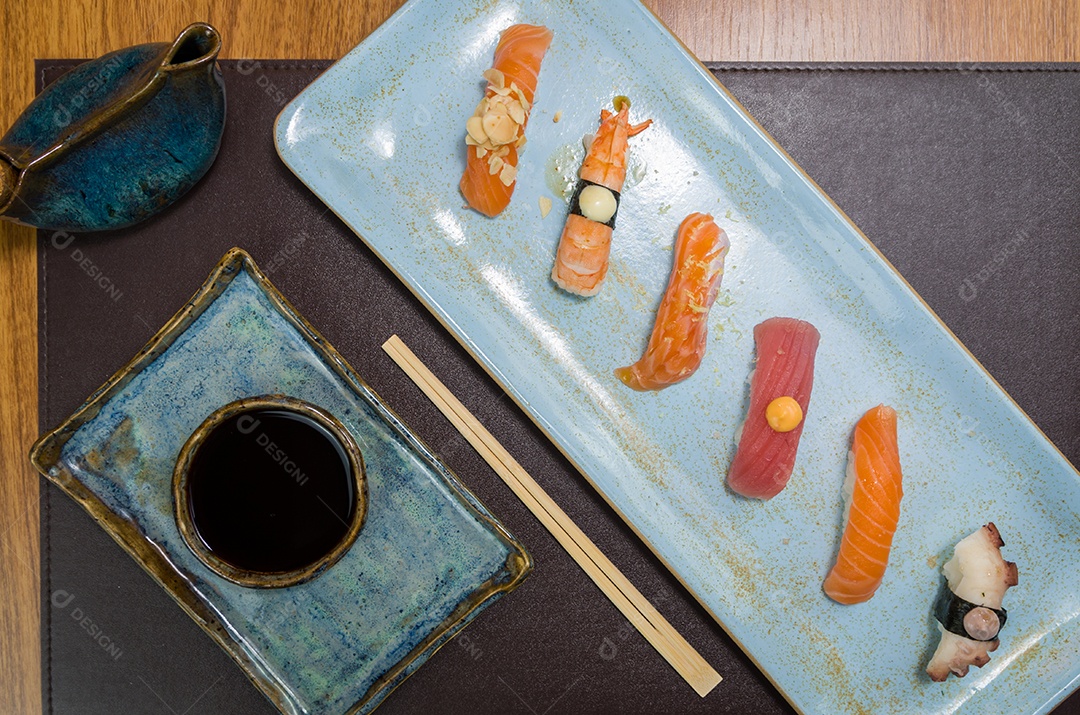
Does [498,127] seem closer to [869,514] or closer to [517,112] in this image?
[517,112]

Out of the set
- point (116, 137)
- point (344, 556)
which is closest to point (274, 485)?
point (344, 556)

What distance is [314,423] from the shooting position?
1.69 meters

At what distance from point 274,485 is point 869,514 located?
1.55 metres

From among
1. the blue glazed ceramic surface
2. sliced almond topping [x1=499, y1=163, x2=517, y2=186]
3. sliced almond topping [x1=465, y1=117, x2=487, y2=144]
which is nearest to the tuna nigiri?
the blue glazed ceramic surface

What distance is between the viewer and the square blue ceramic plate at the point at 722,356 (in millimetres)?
1988

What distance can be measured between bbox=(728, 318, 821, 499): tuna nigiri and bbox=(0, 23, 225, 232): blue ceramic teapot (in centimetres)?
156

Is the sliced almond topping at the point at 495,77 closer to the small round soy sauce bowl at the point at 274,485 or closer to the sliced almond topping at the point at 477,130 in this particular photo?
the sliced almond topping at the point at 477,130

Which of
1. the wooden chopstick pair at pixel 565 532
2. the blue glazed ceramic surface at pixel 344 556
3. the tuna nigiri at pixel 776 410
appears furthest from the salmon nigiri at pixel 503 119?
the tuna nigiri at pixel 776 410

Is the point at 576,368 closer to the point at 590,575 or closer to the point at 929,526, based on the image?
the point at 590,575

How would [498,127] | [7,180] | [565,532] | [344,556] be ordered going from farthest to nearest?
[565,532] → [498,127] → [344,556] → [7,180]

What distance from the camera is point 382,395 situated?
203 centimetres

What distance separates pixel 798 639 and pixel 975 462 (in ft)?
2.35

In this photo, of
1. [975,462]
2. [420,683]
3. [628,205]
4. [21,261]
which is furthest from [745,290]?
[21,261]

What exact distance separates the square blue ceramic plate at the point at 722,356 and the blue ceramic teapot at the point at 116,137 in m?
0.38
